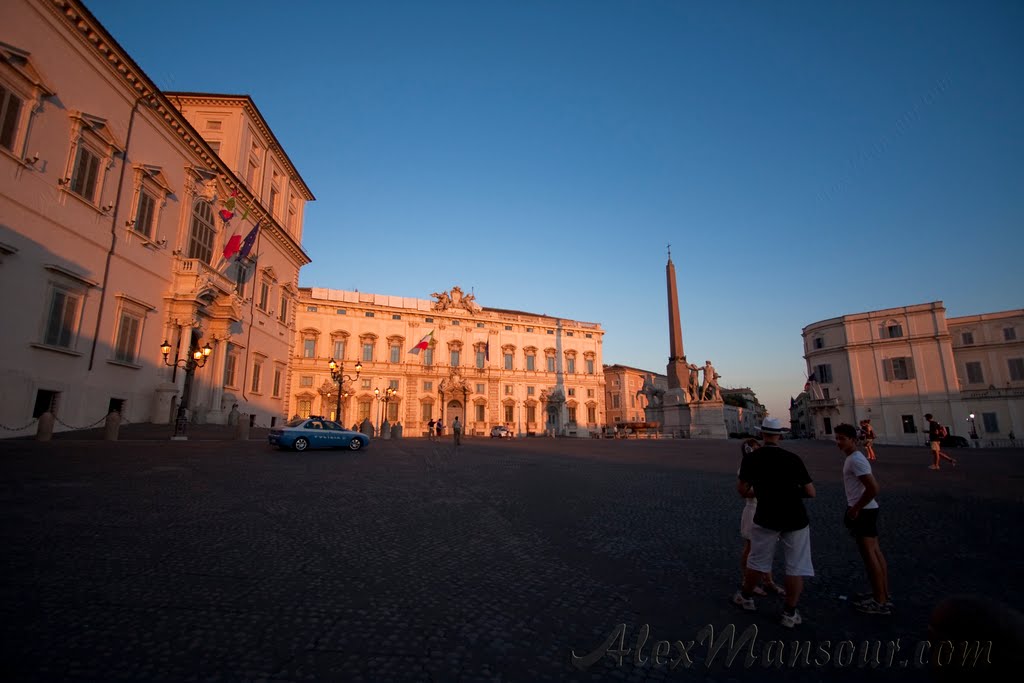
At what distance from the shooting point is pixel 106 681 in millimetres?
2531

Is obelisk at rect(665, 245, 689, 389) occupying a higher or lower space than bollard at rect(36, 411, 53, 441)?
higher

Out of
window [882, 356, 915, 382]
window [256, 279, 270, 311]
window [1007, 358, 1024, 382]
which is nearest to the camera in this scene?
window [256, 279, 270, 311]

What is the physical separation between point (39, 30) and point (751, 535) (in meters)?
21.2

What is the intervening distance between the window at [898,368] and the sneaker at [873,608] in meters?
50.2

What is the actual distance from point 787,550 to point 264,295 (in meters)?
31.0

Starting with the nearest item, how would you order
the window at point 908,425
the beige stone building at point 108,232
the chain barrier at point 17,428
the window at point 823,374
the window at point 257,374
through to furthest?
the chain barrier at point 17,428
the beige stone building at point 108,232
the window at point 257,374
the window at point 908,425
the window at point 823,374

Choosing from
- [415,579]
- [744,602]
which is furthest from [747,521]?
[415,579]

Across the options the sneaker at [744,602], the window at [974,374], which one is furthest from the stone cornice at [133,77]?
the window at [974,374]

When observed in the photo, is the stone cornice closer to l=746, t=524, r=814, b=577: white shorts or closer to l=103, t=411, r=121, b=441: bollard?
l=103, t=411, r=121, b=441: bollard

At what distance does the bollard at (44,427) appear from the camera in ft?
43.2

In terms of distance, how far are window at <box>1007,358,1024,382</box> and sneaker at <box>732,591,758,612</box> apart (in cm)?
5635

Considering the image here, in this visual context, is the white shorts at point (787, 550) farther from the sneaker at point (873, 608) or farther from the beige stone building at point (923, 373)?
the beige stone building at point (923, 373)

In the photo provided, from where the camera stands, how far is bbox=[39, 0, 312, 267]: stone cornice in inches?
584

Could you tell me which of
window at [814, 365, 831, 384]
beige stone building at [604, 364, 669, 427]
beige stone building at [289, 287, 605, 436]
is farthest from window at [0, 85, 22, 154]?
beige stone building at [604, 364, 669, 427]
